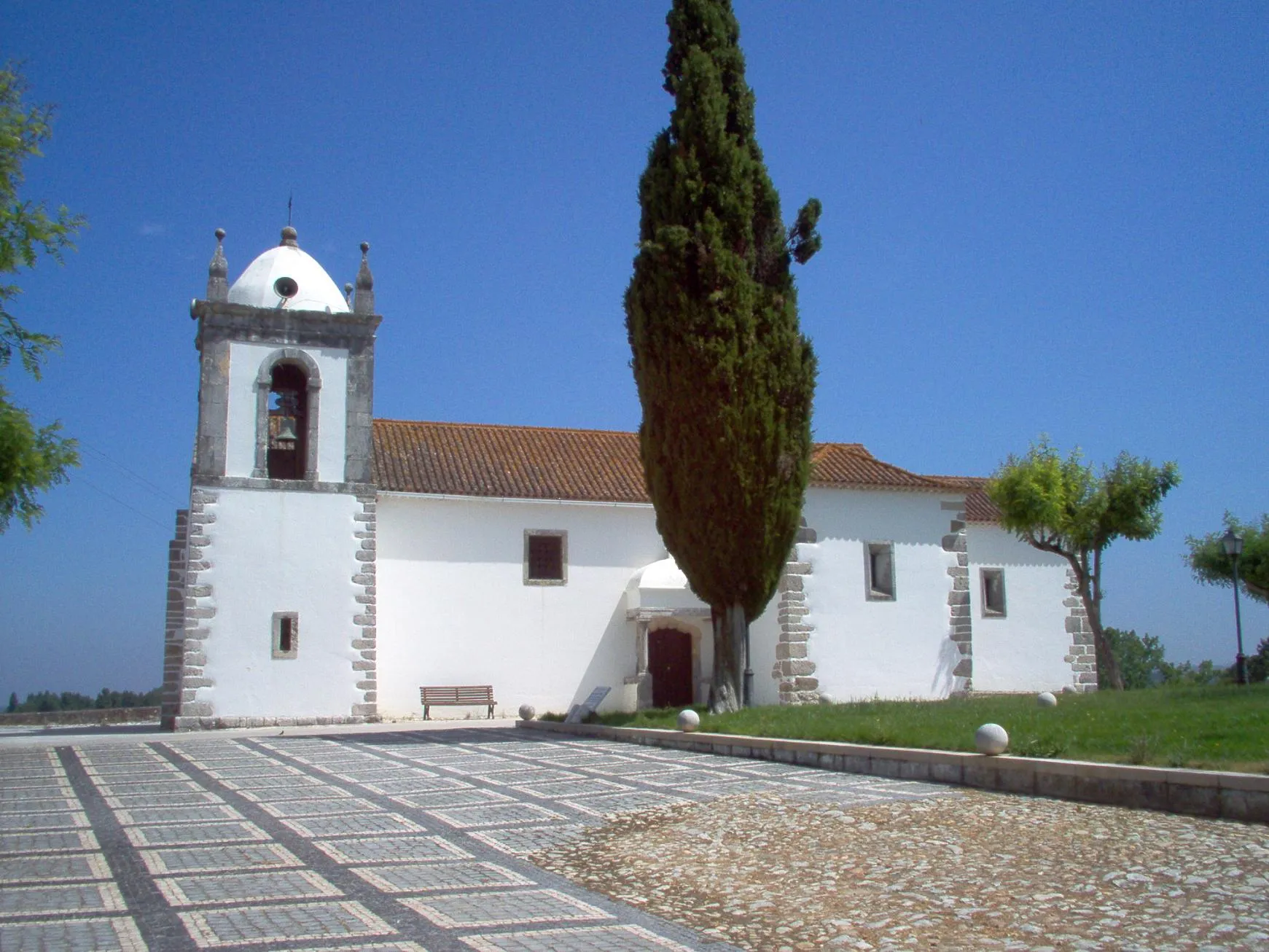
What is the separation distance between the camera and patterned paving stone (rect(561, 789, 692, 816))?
336 inches

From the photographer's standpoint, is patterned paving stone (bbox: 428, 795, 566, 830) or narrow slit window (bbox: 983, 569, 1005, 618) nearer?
patterned paving stone (bbox: 428, 795, 566, 830)

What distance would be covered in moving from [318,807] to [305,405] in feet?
43.4

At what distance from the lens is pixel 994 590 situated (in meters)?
24.8

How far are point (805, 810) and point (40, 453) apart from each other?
27.5 ft

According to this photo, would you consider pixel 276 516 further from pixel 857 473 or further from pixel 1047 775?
pixel 1047 775

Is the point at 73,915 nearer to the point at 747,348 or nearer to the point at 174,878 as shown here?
the point at 174,878

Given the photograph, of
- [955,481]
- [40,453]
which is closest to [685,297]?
[40,453]

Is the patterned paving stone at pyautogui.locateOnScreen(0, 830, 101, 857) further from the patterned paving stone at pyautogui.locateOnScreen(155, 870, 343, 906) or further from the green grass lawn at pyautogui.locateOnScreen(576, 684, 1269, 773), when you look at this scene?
the green grass lawn at pyautogui.locateOnScreen(576, 684, 1269, 773)

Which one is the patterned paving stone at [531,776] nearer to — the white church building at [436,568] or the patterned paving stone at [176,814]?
the patterned paving stone at [176,814]

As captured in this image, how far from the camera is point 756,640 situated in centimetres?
2105

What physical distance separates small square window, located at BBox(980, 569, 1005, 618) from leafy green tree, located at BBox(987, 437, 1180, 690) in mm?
2481

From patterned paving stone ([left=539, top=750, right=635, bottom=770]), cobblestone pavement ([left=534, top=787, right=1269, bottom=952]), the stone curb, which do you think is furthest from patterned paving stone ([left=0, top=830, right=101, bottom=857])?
the stone curb

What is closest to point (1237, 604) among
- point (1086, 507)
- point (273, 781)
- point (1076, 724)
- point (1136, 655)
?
point (1086, 507)

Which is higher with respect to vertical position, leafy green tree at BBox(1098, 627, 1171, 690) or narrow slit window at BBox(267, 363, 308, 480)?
narrow slit window at BBox(267, 363, 308, 480)
